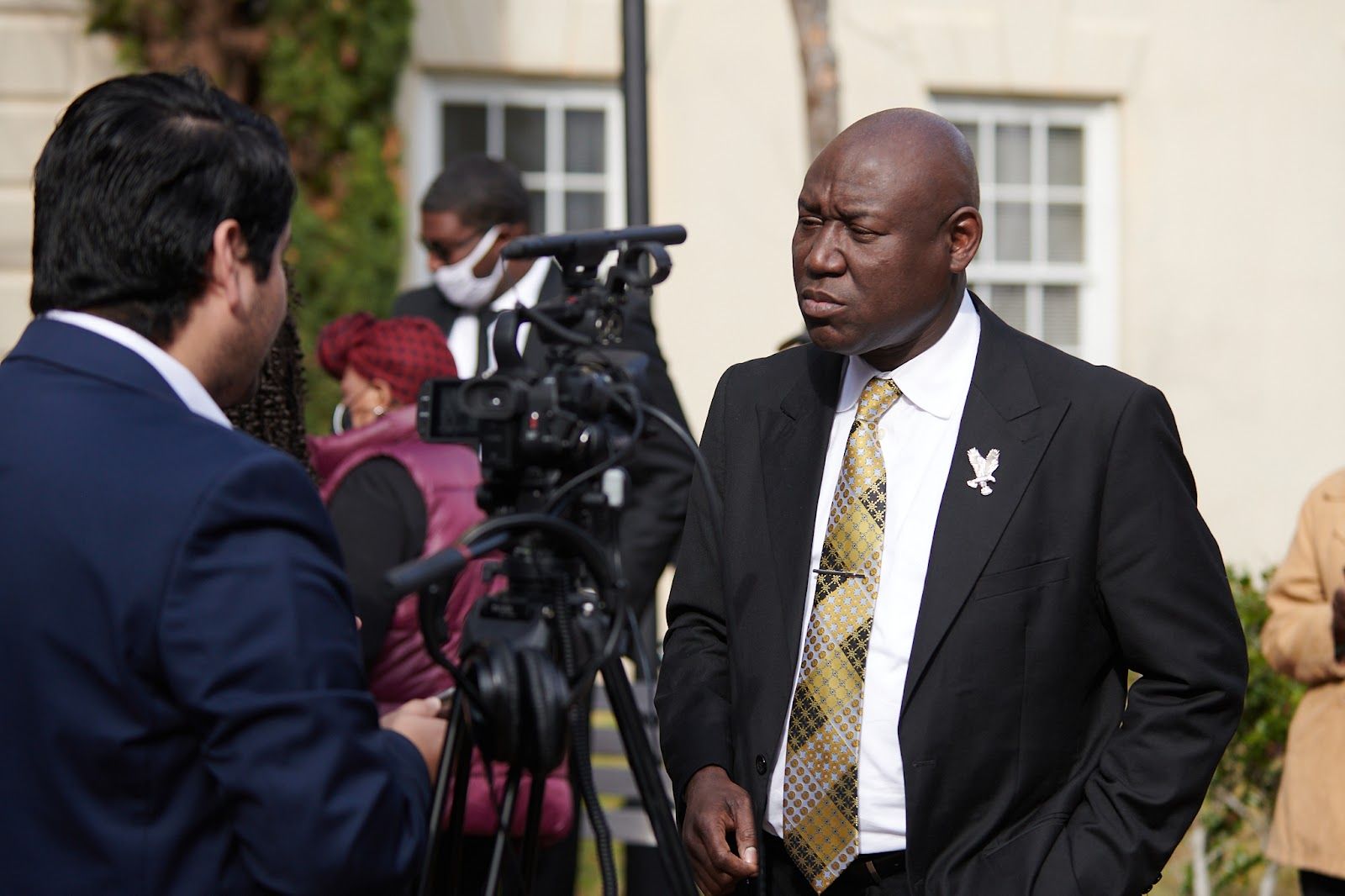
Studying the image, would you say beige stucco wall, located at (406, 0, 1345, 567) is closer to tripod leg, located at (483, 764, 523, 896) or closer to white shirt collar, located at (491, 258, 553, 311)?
white shirt collar, located at (491, 258, 553, 311)

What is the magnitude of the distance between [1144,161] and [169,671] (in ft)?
31.4

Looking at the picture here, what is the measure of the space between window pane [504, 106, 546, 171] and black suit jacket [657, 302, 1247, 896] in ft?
24.1

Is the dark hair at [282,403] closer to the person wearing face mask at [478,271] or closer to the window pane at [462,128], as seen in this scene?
the person wearing face mask at [478,271]

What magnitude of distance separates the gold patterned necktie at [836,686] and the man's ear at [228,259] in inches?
44.5

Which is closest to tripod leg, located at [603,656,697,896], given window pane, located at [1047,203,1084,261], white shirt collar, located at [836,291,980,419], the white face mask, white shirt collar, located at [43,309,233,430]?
white shirt collar, located at [43,309,233,430]

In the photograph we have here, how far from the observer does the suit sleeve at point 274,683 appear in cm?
173

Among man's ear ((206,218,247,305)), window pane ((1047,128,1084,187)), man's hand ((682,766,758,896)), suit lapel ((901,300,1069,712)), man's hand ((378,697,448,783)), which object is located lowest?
man's hand ((682,766,758,896))

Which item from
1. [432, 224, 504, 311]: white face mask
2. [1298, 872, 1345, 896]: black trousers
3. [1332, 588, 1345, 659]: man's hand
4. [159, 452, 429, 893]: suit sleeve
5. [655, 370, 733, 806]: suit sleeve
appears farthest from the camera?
[432, 224, 504, 311]: white face mask

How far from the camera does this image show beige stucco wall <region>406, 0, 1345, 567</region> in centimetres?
959

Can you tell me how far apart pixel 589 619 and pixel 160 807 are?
0.57 meters

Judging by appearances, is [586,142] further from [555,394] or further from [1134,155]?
[555,394]

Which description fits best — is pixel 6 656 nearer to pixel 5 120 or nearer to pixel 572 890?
pixel 572 890

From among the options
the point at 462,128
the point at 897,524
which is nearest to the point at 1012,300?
the point at 462,128

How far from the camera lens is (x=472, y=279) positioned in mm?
4988
